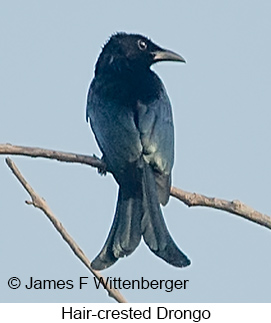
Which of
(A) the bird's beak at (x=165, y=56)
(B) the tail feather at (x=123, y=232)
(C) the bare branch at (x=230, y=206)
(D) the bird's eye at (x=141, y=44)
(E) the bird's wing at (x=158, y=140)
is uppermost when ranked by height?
(D) the bird's eye at (x=141, y=44)

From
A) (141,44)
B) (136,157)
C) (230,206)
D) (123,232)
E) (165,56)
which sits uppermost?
(141,44)

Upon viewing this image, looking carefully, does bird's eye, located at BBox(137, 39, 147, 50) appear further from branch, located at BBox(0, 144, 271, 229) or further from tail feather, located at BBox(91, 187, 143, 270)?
branch, located at BBox(0, 144, 271, 229)

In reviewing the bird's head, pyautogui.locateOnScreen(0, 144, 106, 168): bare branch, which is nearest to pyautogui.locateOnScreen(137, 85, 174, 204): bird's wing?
pyautogui.locateOnScreen(0, 144, 106, 168): bare branch

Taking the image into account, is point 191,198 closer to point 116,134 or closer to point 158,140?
point 158,140

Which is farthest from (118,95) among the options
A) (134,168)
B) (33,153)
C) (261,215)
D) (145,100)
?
(261,215)

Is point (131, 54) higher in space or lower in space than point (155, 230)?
higher

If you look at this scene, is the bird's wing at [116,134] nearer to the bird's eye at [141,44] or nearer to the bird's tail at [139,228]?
the bird's tail at [139,228]

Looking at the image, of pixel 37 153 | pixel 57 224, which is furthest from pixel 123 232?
pixel 57 224

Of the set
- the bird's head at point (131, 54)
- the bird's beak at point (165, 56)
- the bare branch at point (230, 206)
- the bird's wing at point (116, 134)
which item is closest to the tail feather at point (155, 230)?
the bird's wing at point (116, 134)
